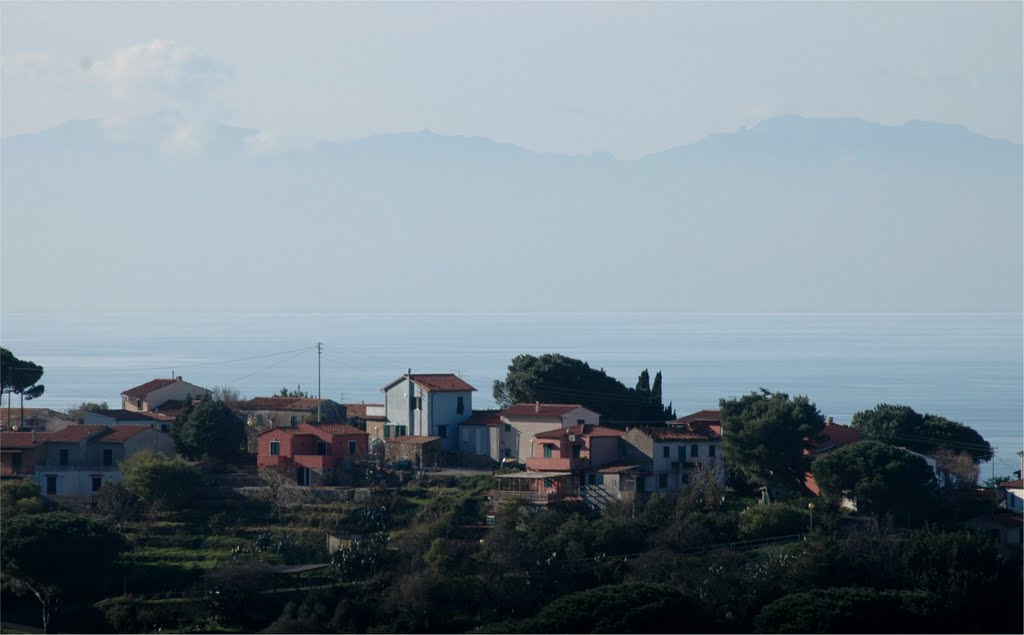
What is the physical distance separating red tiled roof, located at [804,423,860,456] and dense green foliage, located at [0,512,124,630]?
20723 millimetres

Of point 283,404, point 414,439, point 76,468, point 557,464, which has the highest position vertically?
point 283,404

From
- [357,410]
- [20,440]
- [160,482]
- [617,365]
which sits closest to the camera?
[160,482]

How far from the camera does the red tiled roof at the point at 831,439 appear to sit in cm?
4412

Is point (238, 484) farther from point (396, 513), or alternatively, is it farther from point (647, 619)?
point (647, 619)

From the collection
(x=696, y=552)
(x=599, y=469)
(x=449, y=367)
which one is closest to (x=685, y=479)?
(x=599, y=469)

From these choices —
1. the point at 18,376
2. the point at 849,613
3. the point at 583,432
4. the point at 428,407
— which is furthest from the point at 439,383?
the point at 849,613

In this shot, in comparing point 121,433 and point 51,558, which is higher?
point 121,433

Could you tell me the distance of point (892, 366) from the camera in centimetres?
14288

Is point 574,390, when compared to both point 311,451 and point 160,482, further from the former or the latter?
point 160,482

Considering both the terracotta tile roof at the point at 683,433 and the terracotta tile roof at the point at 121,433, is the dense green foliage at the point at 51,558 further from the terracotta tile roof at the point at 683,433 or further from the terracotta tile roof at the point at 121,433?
the terracotta tile roof at the point at 683,433

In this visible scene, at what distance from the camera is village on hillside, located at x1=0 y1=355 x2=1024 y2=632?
115 ft

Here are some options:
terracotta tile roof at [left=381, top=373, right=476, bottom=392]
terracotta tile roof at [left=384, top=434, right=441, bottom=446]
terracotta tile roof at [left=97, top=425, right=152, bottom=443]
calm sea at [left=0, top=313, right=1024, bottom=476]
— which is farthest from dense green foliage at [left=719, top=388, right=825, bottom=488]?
calm sea at [left=0, top=313, right=1024, bottom=476]

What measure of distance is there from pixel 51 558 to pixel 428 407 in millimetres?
14627

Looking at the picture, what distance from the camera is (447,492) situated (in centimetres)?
4122
